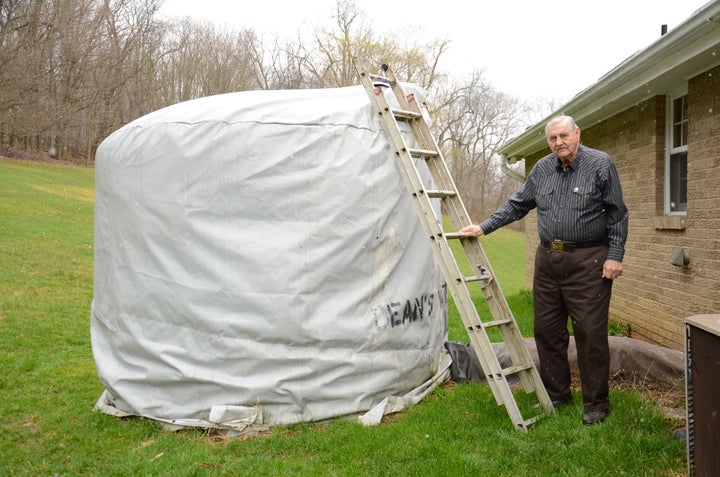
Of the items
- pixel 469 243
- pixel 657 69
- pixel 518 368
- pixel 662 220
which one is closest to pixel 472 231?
pixel 469 243

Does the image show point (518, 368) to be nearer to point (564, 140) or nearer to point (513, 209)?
point (513, 209)

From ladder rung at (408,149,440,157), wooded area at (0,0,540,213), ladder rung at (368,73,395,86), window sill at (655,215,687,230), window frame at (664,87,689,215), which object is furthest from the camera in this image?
wooded area at (0,0,540,213)

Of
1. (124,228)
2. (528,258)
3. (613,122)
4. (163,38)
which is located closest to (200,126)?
(124,228)

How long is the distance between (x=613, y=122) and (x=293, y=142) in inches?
178

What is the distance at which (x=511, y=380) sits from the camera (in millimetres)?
4953

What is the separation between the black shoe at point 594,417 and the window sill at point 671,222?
8.27 feet

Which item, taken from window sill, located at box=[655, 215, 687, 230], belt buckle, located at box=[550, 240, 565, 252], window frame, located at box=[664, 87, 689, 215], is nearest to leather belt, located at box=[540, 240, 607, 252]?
belt buckle, located at box=[550, 240, 565, 252]

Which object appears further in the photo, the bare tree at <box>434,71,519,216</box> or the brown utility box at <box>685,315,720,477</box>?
the bare tree at <box>434,71,519,216</box>

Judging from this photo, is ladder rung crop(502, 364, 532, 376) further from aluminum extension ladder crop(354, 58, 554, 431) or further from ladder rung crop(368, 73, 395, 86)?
ladder rung crop(368, 73, 395, 86)

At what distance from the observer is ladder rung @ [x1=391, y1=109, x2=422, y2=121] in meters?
4.69

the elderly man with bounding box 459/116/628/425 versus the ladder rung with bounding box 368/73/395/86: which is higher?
the ladder rung with bounding box 368/73/395/86

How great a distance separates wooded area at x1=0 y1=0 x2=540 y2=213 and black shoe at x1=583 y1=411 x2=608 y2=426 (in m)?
Result: 26.6

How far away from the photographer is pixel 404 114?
15.7 feet

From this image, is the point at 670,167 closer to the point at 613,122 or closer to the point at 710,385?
the point at 613,122
